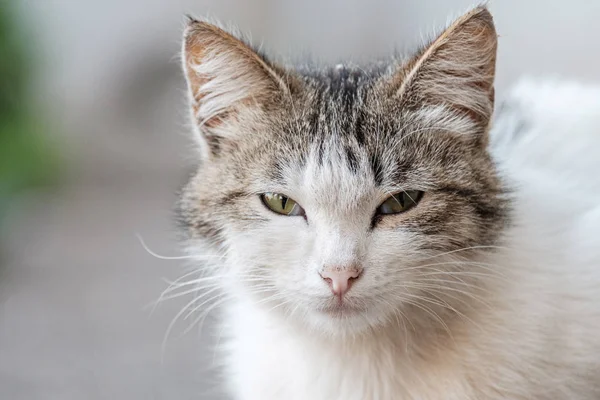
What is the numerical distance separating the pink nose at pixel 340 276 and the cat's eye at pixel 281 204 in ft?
0.44

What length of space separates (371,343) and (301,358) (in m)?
0.13

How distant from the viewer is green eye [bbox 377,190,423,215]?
A: 111cm

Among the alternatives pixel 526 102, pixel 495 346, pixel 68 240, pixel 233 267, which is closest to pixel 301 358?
pixel 233 267

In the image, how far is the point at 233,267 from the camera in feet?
3.90

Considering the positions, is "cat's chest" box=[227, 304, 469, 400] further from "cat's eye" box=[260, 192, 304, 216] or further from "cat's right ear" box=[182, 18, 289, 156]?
"cat's right ear" box=[182, 18, 289, 156]

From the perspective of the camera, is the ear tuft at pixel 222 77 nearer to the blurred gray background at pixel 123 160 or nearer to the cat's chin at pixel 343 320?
the blurred gray background at pixel 123 160

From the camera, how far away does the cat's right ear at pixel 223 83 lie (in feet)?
3.77

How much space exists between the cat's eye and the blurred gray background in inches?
15.0

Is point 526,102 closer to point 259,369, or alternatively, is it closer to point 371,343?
point 371,343

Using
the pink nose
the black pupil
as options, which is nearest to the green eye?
the black pupil

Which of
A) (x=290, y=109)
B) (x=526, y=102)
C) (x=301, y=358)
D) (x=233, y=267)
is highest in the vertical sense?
(x=526, y=102)

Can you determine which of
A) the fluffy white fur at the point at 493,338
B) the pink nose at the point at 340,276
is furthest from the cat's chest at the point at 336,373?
the pink nose at the point at 340,276

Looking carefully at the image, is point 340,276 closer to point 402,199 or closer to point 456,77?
point 402,199

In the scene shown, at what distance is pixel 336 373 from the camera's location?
1243mm
